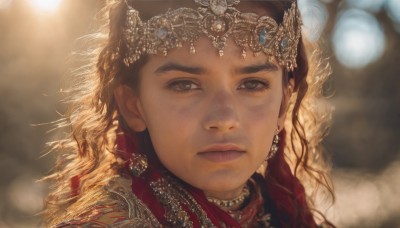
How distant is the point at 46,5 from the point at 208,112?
292cm

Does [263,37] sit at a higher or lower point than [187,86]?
higher

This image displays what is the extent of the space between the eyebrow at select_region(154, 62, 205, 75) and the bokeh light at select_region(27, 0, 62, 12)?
105 inches

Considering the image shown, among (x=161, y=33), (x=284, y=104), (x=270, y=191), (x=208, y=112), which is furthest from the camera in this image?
(x=270, y=191)

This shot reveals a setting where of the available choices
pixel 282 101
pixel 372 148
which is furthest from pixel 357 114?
pixel 282 101

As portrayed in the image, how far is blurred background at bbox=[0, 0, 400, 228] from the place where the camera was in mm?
5055

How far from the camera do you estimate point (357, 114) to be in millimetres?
6723

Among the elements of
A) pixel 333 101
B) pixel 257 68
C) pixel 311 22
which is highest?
pixel 311 22

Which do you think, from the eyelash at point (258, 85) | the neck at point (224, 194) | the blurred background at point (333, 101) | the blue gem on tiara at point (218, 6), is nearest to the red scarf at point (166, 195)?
the neck at point (224, 194)

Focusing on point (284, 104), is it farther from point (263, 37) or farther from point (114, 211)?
point (114, 211)

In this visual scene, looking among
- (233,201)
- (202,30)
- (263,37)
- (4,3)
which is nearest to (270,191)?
(233,201)

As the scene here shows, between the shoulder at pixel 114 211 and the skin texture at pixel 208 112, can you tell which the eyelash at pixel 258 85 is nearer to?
the skin texture at pixel 208 112

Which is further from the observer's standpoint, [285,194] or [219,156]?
[285,194]

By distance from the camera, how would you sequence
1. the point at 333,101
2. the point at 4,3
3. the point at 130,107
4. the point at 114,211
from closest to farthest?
the point at 114,211 → the point at 130,107 → the point at 4,3 → the point at 333,101

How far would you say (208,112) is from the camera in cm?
222
